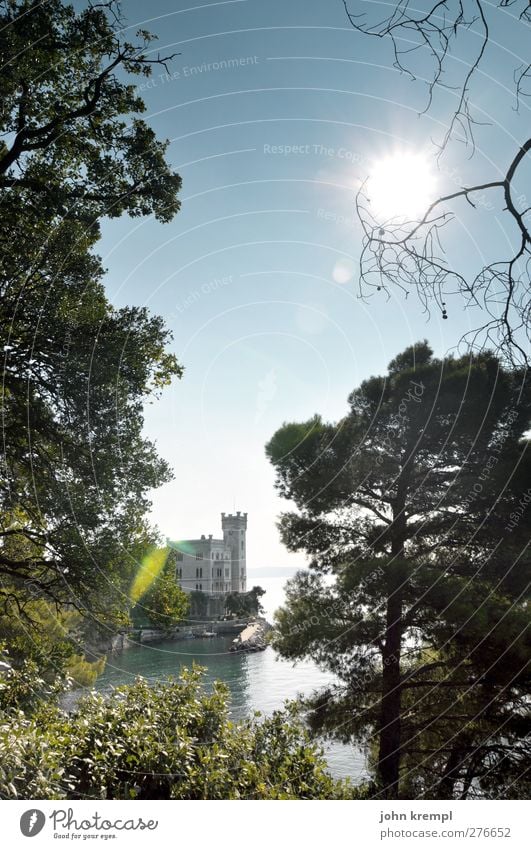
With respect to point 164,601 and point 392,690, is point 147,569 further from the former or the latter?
point 392,690

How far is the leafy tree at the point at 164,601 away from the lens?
7.59 meters

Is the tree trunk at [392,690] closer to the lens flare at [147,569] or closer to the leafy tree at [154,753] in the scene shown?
the leafy tree at [154,753]

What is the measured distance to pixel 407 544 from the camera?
26.1 ft

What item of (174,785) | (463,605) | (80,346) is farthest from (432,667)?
(80,346)

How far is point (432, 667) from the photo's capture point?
768 cm

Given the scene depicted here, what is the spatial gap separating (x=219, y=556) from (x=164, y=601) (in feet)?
14.5

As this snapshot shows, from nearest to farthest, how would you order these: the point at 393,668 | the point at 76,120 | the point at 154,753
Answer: the point at 154,753 → the point at 76,120 → the point at 393,668

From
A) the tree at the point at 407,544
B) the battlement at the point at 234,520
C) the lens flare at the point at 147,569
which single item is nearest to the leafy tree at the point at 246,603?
the tree at the point at 407,544

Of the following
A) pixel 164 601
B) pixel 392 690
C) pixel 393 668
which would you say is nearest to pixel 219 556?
pixel 393 668

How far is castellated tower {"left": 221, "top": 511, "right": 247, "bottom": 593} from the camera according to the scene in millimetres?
5770
